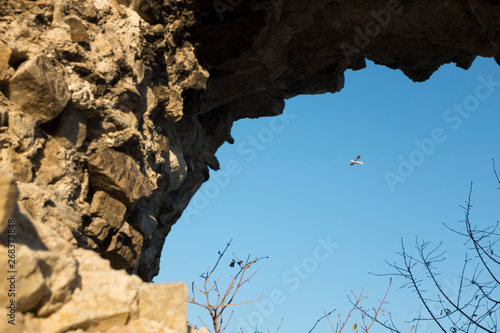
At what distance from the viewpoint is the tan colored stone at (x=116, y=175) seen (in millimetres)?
3609

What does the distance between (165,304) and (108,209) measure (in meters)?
1.56

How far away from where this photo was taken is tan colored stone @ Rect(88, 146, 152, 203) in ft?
11.8

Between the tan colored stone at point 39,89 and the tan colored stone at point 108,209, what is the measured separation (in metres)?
0.72

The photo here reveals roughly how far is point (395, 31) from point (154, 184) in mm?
3255

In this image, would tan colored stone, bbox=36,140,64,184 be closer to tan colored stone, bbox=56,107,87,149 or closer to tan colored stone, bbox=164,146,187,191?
tan colored stone, bbox=56,107,87,149

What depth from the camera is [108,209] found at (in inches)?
146

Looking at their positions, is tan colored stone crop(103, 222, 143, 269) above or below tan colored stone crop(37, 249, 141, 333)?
above

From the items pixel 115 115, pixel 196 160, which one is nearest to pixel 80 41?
pixel 115 115

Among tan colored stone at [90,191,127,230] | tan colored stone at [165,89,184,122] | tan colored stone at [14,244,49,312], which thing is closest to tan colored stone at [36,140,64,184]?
tan colored stone at [90,191,127,230]

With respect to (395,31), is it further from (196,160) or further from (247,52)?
(196,160)

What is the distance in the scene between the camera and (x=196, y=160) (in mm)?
6062

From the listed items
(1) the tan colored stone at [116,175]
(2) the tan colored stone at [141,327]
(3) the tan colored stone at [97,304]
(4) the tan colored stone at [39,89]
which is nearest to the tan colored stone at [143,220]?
(1) the tan colored stone at [116,175]

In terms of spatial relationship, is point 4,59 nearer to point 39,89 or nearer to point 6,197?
point 39,89

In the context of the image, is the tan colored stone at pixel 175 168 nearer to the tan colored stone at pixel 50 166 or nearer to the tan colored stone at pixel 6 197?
the tan colored stone at pixel 50 166
